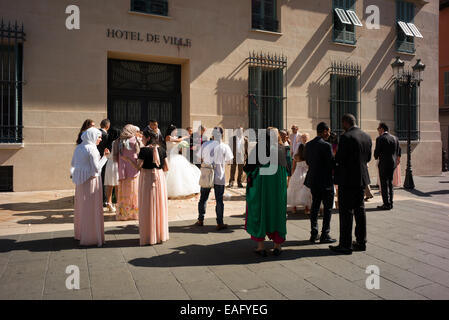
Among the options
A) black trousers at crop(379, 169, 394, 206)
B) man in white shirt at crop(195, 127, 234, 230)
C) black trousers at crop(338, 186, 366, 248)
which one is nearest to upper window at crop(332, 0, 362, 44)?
black trousers at crop(379, 169, 394, 206)

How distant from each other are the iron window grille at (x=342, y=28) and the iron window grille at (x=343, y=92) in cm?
109

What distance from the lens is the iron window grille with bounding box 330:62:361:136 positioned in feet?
50.4

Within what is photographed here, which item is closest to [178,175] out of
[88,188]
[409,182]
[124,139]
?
[124,139]

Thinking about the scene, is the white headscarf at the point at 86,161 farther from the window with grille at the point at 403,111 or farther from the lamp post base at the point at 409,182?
the window with grille at the point at 403,111

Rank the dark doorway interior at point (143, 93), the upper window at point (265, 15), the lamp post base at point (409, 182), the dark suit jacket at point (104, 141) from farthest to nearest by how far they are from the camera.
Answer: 1. the upper window at point (265, 15)
2. the lamp post base at point (409, 182)
3. the dark doorway interior at point (143, 93)
4. the dark suit jacket at point (104, 141)

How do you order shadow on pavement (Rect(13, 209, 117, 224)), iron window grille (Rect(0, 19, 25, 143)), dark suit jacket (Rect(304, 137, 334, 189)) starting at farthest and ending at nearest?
iron window grille (Rect(0, 19, 25, 143)) → shadow on pavement (Rect(13, 209, 117, 224)) → dark suit jacket (Rect(304, 137, 334, 189))

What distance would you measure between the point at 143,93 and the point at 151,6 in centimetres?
295

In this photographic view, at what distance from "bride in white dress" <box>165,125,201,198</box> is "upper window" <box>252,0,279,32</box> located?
6461 millimetres

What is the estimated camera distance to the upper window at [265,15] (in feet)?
46.0

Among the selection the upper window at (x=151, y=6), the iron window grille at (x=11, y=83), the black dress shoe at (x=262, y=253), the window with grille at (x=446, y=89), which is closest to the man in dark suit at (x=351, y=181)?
the black dress shoe at (x=262, y=253)

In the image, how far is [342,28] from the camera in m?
15.7

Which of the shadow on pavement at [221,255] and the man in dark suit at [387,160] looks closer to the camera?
the shadow on pavement at [221,255]

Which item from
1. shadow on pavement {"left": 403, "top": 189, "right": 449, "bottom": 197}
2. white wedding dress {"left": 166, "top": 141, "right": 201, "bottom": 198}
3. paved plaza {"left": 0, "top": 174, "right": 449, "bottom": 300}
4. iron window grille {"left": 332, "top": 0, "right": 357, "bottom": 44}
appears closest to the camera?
paved plaza {"left": 0, "top": 174, "right": 449, "bottom": 300}

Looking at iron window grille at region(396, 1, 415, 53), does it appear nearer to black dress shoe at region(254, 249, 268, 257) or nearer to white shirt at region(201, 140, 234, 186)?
white shirt at region(201, 140, 234, 186)
